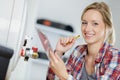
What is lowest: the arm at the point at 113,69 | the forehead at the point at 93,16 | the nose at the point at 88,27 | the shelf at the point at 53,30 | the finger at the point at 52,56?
the arm at the point at 113,69

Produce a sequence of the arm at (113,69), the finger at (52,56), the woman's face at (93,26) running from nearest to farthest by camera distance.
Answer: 1. the finger at (52,56)
2. the arm at (113,69)
3. the woman's face at (93,26)

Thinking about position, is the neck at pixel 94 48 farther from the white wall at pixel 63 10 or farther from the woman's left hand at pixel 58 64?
the white wall at pixel 63 10

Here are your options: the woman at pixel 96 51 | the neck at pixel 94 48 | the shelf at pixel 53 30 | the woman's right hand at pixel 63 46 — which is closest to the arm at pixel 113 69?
the woman at pixel 96 51

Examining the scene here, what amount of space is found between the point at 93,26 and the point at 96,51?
161 mm

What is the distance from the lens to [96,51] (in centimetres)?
130

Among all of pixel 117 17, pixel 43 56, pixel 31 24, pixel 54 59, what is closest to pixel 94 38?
pixel 54 59

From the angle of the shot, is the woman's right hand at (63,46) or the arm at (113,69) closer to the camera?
the arm at (113,69)

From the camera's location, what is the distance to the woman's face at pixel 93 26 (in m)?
1.23

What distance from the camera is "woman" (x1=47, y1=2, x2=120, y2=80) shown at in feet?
3.83

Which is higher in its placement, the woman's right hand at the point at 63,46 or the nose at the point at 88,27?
the nose at the point at 88,27

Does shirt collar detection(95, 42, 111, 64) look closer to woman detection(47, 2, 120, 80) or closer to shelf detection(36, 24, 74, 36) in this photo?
woman detection(47, 2, 120, 80)

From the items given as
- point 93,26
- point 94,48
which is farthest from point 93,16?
point 94,48

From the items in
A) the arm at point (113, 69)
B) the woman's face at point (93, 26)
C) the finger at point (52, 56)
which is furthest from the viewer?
the woman's face at point (93, 26)

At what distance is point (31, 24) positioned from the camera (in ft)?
8.02
